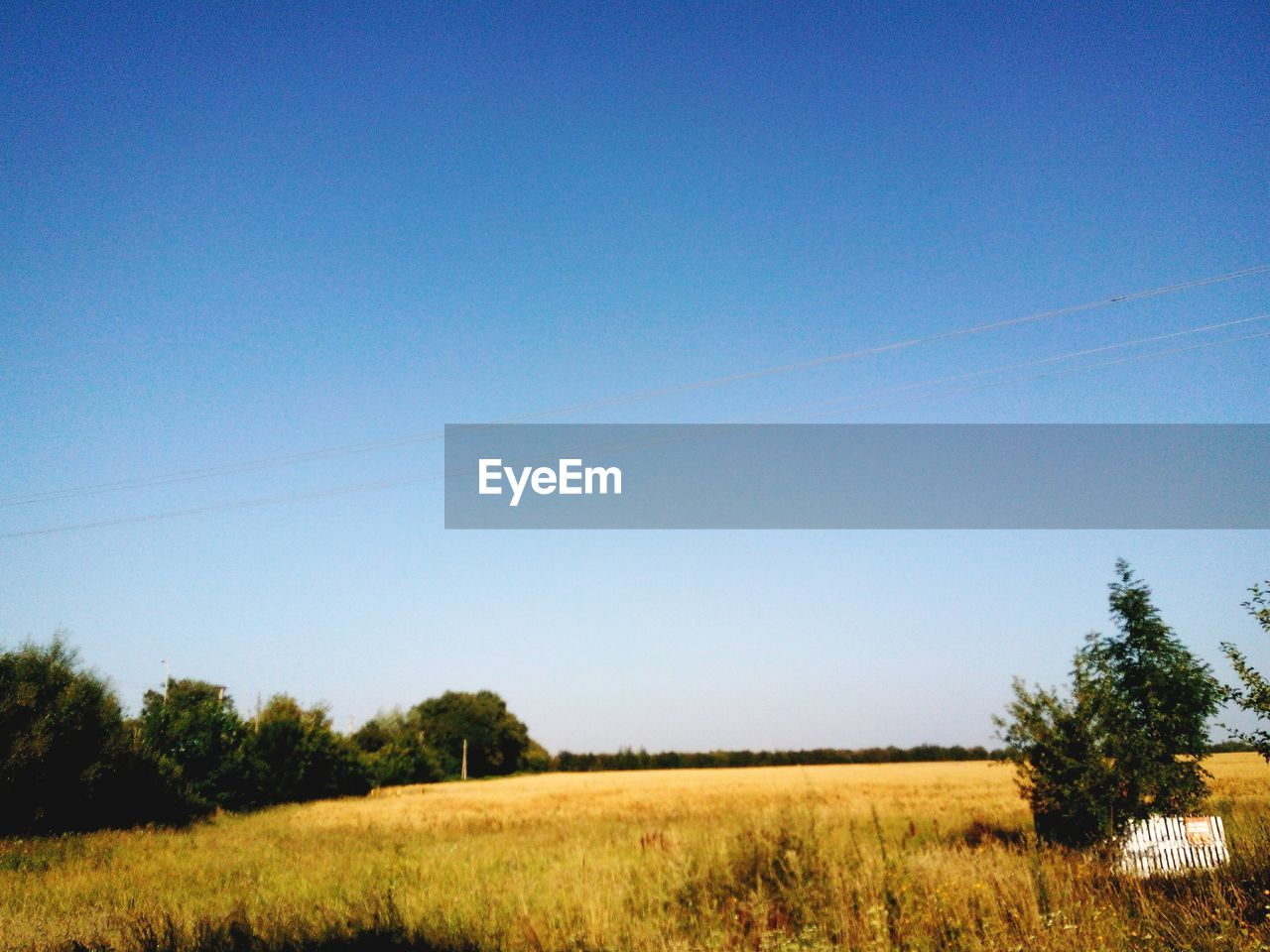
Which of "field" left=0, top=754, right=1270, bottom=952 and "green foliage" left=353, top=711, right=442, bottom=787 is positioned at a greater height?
"field" left=0, top=754, right=1270, bottom=952

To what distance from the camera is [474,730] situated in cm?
9388

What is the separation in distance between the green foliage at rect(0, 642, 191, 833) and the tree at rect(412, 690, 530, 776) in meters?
65.2

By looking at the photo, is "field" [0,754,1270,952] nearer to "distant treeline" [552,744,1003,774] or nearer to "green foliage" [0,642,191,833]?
"green foliage" [0,642,191,833]

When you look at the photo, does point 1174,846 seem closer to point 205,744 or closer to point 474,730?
point 205,744

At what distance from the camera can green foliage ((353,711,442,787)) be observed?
57.2m

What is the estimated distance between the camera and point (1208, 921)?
22.1ft

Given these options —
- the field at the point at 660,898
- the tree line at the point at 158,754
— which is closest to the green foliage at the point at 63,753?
the tree line at the point at 158,754

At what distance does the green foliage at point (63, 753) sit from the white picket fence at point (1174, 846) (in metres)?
26.4

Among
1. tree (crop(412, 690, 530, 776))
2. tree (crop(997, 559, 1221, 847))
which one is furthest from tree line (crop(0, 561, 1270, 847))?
tree (crop(412, 690, 530, 776))

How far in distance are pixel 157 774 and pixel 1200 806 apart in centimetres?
3316

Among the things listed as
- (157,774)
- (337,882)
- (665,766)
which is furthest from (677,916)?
(665,766)

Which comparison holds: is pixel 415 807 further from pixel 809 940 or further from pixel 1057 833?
pixel 809 940

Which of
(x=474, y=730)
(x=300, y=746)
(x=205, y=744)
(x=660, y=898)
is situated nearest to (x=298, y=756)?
(x=300, y=746)

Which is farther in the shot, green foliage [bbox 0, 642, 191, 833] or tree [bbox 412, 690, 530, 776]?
tree [bbox 412, 690, 530, 776]
